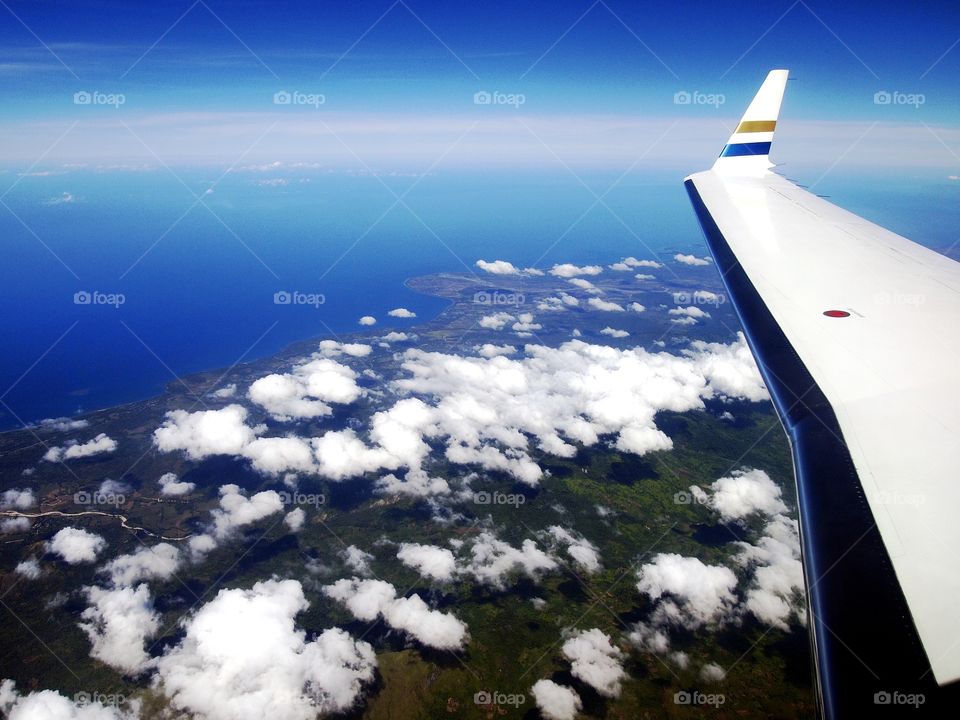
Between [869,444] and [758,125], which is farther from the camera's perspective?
[758,125]

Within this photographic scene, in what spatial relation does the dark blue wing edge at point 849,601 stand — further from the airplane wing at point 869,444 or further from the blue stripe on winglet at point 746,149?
the blue stripe on winglet at point 746,149

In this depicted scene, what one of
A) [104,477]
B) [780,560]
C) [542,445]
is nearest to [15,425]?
[104,477]

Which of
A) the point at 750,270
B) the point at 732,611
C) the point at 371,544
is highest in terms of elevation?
the point at 750,270

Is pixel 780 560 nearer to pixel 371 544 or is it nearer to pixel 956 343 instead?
pixel 371 544

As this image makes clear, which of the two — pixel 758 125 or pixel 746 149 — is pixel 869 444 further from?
pixel 746 149

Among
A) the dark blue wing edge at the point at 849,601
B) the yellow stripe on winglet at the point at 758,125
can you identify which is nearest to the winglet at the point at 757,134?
the yellow stripe on winglet at the point at 758,125

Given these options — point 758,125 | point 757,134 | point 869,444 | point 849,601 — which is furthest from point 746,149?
point 849,601
